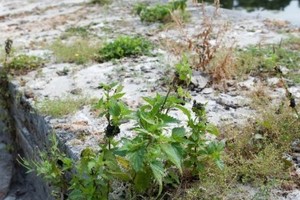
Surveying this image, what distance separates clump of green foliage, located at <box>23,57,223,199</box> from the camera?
2266 mm

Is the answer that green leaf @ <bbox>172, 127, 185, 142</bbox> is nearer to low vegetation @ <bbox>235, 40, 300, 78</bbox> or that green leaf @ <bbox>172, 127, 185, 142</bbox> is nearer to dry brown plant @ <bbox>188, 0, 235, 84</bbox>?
dry brown plant @ <bbox>188, 0, 235, 84</bbox>

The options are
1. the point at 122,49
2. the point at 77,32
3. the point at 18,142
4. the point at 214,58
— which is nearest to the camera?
the point at 214,58

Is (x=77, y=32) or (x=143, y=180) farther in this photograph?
(x=77, y=32)

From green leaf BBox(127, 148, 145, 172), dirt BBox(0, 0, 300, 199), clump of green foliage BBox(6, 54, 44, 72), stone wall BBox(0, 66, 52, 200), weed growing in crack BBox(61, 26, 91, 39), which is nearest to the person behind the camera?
green leaf BBox(127, 148, 145, 172)

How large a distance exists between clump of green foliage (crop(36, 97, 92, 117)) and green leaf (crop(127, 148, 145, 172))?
1.38 metres

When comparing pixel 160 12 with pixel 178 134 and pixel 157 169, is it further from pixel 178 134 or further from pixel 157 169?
pixel 157 169

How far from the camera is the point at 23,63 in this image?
14.8 feet

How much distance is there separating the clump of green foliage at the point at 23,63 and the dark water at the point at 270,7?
3.57 metres

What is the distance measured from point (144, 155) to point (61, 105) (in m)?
1.50

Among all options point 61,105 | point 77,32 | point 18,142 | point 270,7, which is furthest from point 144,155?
point 270,7

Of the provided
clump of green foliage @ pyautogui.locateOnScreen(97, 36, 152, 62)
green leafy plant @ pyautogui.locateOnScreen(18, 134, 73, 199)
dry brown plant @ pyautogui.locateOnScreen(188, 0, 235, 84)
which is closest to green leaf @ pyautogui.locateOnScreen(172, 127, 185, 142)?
green leafy plant @ pyautogui.locateOnScreen(18, 134, 73, 199)

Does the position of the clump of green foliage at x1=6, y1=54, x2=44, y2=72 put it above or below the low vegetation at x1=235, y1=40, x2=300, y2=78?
above

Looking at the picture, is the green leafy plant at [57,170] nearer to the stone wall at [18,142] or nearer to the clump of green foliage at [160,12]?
the stone wall at [18,142]

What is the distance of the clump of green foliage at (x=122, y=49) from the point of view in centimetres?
459
